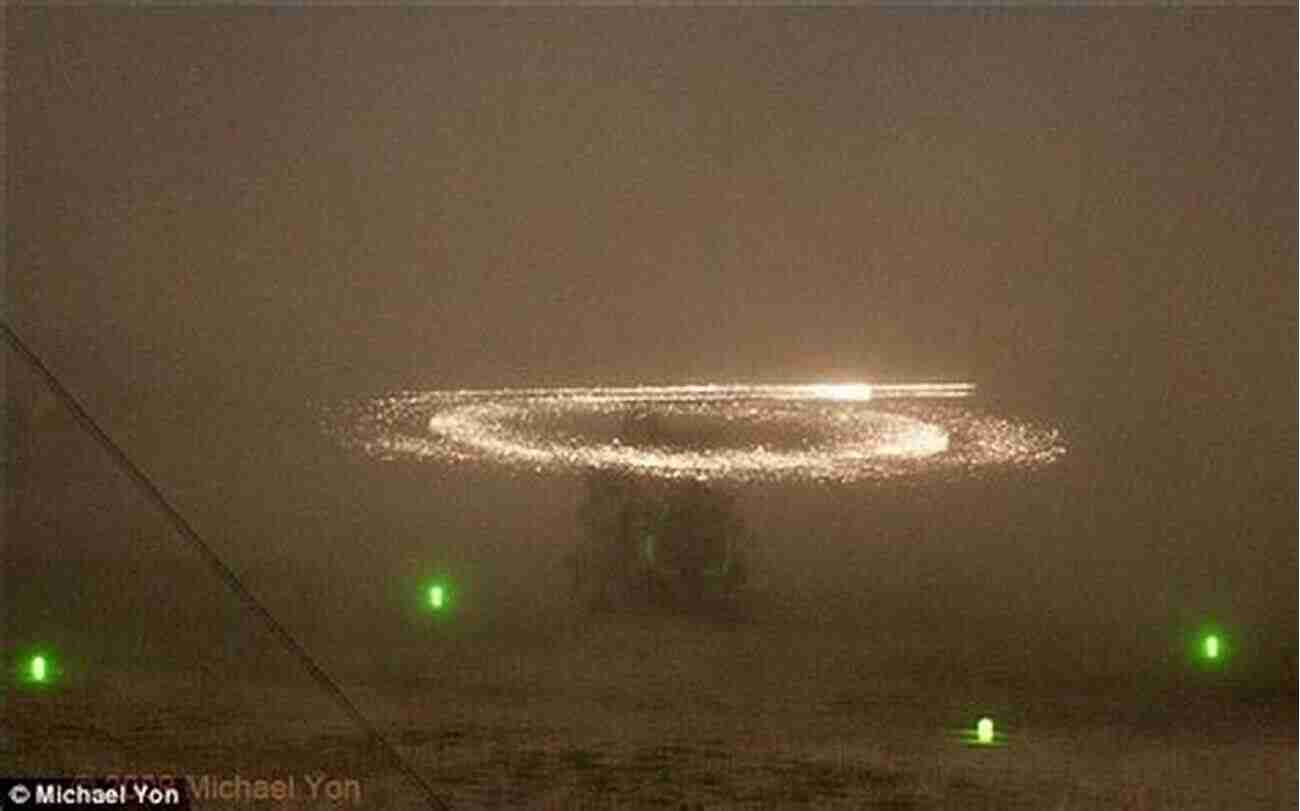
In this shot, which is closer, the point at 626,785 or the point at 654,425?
the point at 626,785

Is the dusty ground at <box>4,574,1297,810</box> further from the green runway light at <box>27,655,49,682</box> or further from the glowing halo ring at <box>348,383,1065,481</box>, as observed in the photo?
the glowing halo ring at <box>348,383,1065,481</box>

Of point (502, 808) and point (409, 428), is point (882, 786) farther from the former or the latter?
point (409, 428)

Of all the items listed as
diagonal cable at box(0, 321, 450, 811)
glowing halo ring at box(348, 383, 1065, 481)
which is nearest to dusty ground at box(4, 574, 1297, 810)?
diagonal cable at box(0, 321, 450, 811)

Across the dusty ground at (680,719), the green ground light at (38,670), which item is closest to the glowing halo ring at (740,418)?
the dusty ground at (680,719)

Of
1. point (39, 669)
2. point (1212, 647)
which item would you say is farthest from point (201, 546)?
point (1212, 647)

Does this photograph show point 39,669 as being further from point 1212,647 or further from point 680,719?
point 1212,647

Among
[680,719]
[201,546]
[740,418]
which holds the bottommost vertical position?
[680,719]

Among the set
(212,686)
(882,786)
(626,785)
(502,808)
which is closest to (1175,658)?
(882,786)
